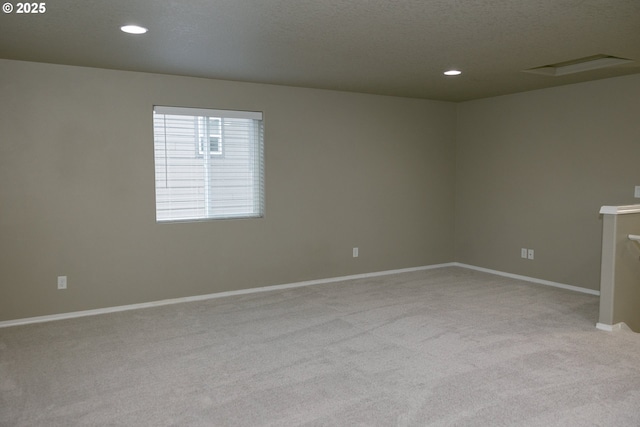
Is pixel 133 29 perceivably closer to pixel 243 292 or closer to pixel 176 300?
pixel 176 300

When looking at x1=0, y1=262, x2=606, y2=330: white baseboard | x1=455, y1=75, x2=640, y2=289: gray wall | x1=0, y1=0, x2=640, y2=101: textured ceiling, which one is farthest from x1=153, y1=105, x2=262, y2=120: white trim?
x1=455, y1=75, x2=640, y2=289: gray wall

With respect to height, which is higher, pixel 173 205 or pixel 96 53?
pixel 96 53

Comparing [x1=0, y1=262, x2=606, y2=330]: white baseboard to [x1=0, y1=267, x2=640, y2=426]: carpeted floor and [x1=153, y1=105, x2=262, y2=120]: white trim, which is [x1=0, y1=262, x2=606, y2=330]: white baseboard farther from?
[x1=153, y1=105, x2=262, y2=120]: white trim

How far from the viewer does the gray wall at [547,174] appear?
16.7ft

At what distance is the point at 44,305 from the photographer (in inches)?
173

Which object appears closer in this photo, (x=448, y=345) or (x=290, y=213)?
(x=448, y=345)

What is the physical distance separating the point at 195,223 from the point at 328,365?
7.72 ft

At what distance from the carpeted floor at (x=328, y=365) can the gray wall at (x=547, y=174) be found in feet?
2.84

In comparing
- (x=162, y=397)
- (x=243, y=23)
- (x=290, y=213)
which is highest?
(x=243, y=23)

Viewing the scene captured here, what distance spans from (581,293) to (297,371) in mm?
3649

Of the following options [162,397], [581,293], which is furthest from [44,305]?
[581,293]

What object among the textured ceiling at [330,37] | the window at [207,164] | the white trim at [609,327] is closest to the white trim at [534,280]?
the white trim at [609,327]

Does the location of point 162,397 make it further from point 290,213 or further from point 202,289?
point 290,213

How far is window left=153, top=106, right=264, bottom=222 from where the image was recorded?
493cm
